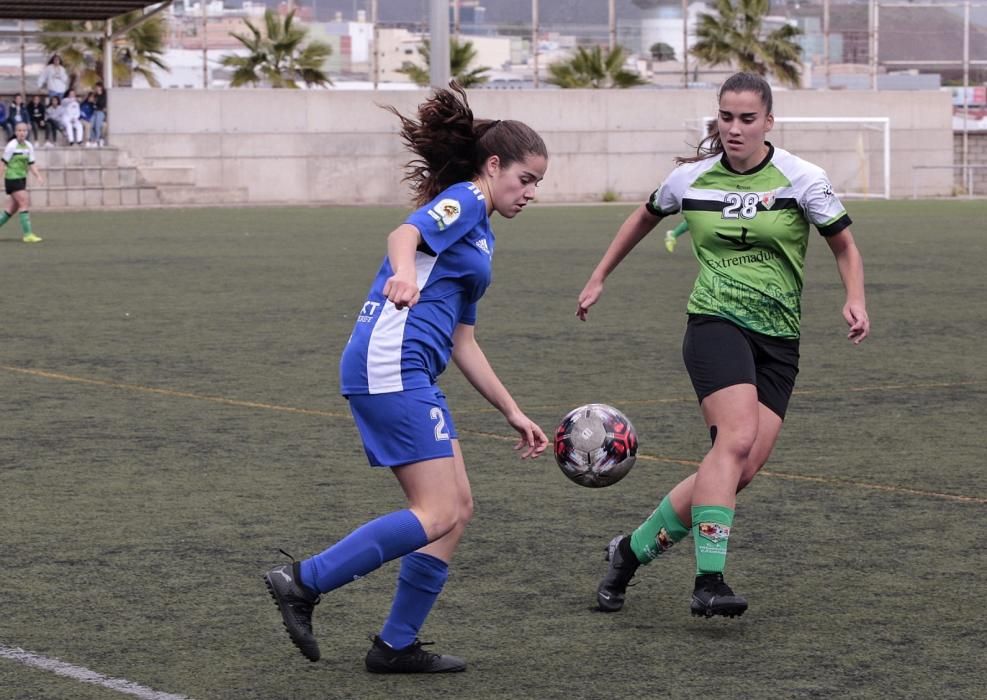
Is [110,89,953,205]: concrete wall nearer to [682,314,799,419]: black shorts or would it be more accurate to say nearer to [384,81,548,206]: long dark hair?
[682,314,799,419]: black shorts

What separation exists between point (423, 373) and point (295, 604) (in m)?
0.73

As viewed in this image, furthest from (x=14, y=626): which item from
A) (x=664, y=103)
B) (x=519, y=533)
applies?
(x=664, y=103)

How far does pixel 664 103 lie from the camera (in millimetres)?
49656

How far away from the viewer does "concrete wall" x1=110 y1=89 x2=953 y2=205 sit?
45531 mm

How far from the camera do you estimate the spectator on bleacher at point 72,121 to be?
4353 centimetres

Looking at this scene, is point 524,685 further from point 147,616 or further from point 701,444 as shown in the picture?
point 701,444

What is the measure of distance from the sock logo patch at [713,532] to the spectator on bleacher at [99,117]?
40.5 metres

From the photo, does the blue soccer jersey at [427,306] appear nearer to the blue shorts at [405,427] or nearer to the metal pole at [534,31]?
the blue shorts at [405,427]

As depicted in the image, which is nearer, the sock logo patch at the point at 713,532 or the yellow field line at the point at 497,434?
the sock logo patch at the point at 713,532

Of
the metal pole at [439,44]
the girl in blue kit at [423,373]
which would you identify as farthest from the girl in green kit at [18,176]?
the girl in blue kit at [423,373]

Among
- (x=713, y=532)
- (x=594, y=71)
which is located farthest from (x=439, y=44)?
(x=594, y=71)

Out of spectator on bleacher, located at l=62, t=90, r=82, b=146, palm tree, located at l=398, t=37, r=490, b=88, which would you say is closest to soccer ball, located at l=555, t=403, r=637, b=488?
spectator on bleacher, located at l=62, t=90, r=82, b=146

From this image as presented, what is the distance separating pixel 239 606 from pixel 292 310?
11.0 m

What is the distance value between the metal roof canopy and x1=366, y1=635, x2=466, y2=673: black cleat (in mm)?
39338
